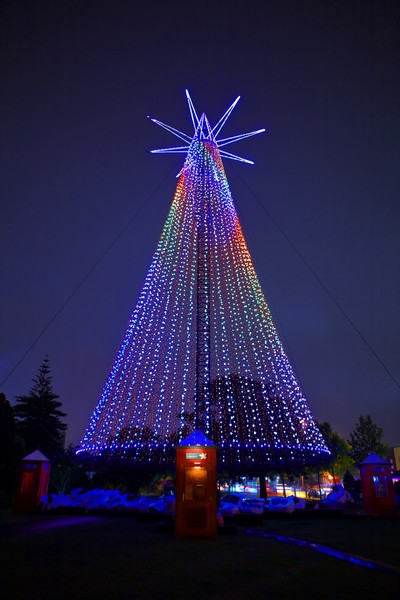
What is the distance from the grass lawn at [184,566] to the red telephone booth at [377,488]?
5815 mm

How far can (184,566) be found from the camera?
6.47 m

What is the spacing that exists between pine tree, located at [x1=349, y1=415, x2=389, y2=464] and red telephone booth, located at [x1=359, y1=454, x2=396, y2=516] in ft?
97.7

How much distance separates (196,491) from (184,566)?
3484 millimetres

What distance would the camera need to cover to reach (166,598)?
4.71 meters

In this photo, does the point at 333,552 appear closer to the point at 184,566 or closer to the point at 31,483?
the point at 184,566

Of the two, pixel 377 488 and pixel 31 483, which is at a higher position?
pixel 31 483

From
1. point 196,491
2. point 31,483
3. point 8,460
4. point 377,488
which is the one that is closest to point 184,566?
point 196,491

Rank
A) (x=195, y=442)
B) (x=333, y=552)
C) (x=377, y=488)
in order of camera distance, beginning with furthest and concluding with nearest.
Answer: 1. (x=377, y=488)
2. (x=195, y=442)
3. (x=333, y=552)

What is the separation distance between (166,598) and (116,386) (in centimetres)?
1265

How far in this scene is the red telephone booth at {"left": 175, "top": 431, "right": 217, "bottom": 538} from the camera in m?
9.75

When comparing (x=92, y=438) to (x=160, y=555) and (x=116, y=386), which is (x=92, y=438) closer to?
(x=116, y=386)

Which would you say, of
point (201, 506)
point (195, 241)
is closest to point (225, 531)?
point (201, 506)

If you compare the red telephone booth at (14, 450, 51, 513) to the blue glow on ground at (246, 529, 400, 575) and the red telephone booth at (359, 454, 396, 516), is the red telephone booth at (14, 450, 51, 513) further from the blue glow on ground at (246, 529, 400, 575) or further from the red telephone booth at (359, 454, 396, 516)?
the red telephone booth at (359, 454, 396, 516)

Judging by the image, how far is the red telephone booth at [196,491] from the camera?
9750mm
